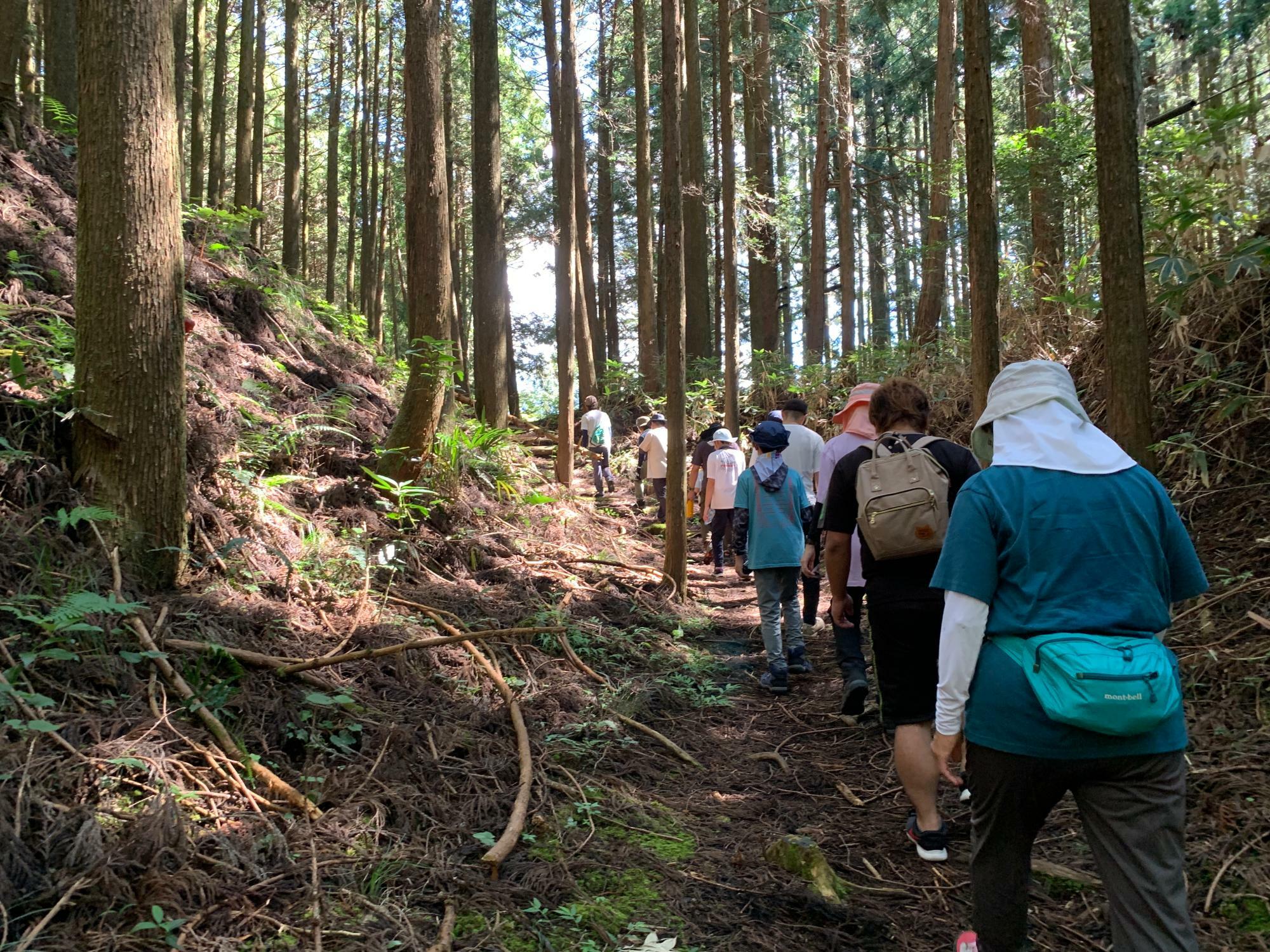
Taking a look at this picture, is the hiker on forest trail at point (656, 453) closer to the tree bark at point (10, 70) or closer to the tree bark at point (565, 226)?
the tree bark at point (565, 226)

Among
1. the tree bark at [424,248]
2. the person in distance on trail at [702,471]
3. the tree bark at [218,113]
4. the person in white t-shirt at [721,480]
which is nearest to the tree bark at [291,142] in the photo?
the tree bark at [218,113]

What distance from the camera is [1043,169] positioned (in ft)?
32.3

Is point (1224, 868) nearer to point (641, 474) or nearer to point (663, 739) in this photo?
point (663, 739)

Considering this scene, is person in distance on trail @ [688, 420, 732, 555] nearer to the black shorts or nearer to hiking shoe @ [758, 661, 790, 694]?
hiking shoe @ [758, 661, 790, 694]

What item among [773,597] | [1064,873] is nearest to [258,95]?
[773,597]

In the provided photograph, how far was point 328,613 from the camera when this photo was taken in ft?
17.7

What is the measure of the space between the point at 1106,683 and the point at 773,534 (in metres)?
4.59

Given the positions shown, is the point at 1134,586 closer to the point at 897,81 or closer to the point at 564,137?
the point at 564,137

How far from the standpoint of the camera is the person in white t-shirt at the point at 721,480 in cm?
1066

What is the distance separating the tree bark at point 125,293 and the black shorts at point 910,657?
3.96 meters

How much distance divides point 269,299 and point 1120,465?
364 inches

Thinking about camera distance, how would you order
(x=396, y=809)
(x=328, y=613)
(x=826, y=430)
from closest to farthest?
(x=396, y=809), (x=328, y=613), (x=826, y=430)

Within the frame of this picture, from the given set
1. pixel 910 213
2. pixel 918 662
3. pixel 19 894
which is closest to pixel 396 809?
A: pixel 19 894

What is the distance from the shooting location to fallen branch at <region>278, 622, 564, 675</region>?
441cm
